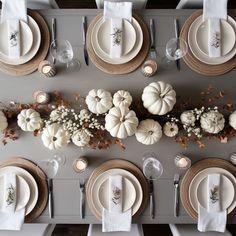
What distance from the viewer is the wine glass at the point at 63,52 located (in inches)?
71.0

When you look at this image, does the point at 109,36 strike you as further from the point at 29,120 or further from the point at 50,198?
the point at 50,198

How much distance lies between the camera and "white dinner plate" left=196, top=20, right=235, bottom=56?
1.83 meters

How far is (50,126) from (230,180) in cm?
117

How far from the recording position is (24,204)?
71.2 inches

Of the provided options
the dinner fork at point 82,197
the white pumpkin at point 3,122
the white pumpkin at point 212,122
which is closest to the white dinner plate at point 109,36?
the white pumpkin at point 212,122

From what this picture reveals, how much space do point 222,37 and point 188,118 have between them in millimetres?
589

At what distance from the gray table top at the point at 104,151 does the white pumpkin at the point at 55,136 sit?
6.8 inches

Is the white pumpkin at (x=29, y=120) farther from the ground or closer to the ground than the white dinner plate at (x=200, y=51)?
closer to the ground

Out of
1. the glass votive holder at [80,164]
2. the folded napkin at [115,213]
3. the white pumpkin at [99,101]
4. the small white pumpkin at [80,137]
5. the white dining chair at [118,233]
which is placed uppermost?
the white pumpkin at [99,101]

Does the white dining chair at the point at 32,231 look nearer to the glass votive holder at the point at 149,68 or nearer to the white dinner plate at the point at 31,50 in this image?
the white dinner plate at the point at 31,50

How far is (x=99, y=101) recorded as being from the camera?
1.69 metres

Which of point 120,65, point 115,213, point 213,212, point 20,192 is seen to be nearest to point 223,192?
point 213,212

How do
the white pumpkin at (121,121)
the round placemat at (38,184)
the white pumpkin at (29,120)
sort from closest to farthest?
the white pumpkin at (121,121)
the white pumpkin at (29,120)
the round placemat at (38,184)

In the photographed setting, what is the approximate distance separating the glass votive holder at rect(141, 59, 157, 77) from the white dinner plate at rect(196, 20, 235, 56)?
0.32 meters
